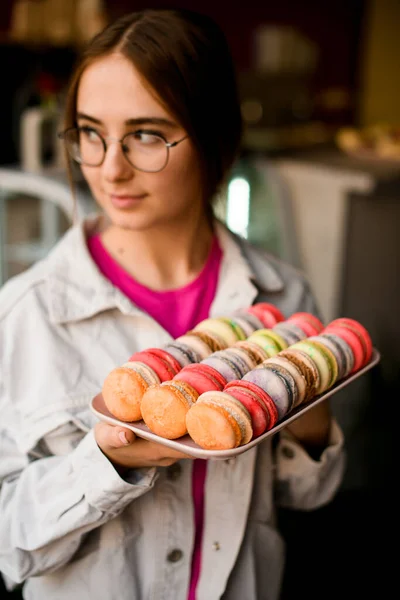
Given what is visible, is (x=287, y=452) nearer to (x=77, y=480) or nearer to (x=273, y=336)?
(x=273, y=336)

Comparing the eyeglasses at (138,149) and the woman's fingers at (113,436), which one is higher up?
the eyeglasses at (138,149)

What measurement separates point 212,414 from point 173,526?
33cm

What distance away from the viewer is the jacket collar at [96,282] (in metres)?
0.99

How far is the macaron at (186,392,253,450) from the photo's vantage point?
718 mm

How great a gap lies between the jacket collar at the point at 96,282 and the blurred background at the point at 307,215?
0.68 m

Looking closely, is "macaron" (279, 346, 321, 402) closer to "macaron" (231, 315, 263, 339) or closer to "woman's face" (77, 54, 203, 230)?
"macaron" (231, 315, 263, 339)

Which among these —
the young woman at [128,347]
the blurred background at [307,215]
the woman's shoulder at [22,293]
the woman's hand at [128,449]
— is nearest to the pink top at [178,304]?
the young woman at [128,347]

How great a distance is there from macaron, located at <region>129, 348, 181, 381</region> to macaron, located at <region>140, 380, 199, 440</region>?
0.04 meters

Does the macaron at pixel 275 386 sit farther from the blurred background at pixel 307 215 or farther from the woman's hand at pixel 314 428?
the blurred background at pixel 307 215

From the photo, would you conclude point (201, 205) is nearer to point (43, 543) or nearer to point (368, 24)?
point (43, 543)

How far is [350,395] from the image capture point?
2.71 m

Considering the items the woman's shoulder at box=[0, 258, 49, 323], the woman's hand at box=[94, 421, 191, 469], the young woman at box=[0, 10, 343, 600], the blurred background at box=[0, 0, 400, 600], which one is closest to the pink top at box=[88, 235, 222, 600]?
the young woman at box=[0, 10, 343, 600]

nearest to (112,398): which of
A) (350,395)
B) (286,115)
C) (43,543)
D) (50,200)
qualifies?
(43,543)

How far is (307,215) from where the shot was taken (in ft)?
9.38
